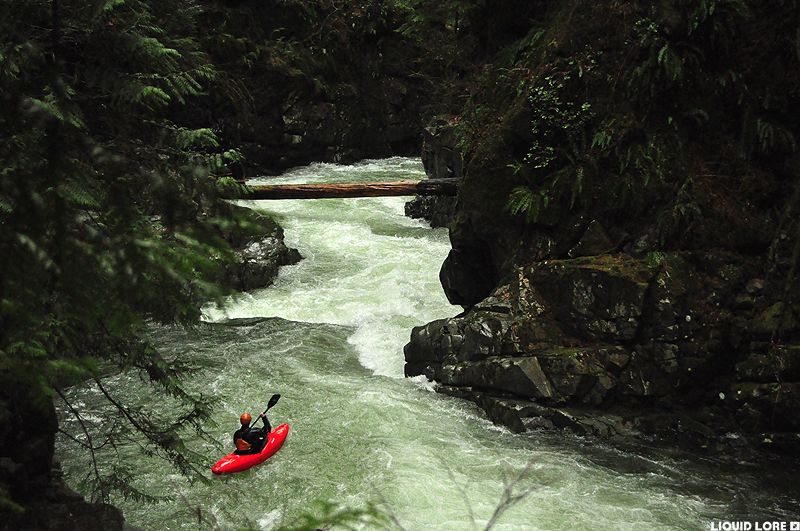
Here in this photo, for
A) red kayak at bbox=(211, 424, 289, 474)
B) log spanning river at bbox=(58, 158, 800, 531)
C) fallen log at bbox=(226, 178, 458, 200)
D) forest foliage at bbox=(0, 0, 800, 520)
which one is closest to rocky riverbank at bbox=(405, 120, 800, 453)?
log spanning river at bbox=(58, 158, 800, 531)

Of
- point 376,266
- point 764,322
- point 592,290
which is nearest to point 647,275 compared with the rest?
point 592,290

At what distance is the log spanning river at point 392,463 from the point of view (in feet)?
19.9

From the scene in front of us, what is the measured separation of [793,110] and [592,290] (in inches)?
147

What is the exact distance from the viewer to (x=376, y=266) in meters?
14.7

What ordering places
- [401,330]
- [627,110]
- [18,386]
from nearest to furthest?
[18,386] < [627,110] < [401,330]

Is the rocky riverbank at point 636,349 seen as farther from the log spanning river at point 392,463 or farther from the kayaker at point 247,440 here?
the kayaker at point 247,440

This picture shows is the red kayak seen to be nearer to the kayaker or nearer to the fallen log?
the kayaker

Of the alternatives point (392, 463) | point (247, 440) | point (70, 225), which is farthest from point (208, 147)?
point (70, 225)

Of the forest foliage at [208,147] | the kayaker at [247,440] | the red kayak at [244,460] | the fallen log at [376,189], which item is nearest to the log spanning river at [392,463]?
the red kayak at [244,460]

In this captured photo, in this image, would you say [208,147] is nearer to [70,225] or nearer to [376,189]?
[376,189]

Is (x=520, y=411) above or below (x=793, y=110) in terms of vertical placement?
below

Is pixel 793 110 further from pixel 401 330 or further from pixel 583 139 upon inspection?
pixel 401 330

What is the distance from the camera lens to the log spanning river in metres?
6.05

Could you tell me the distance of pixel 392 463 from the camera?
23.3 ft
